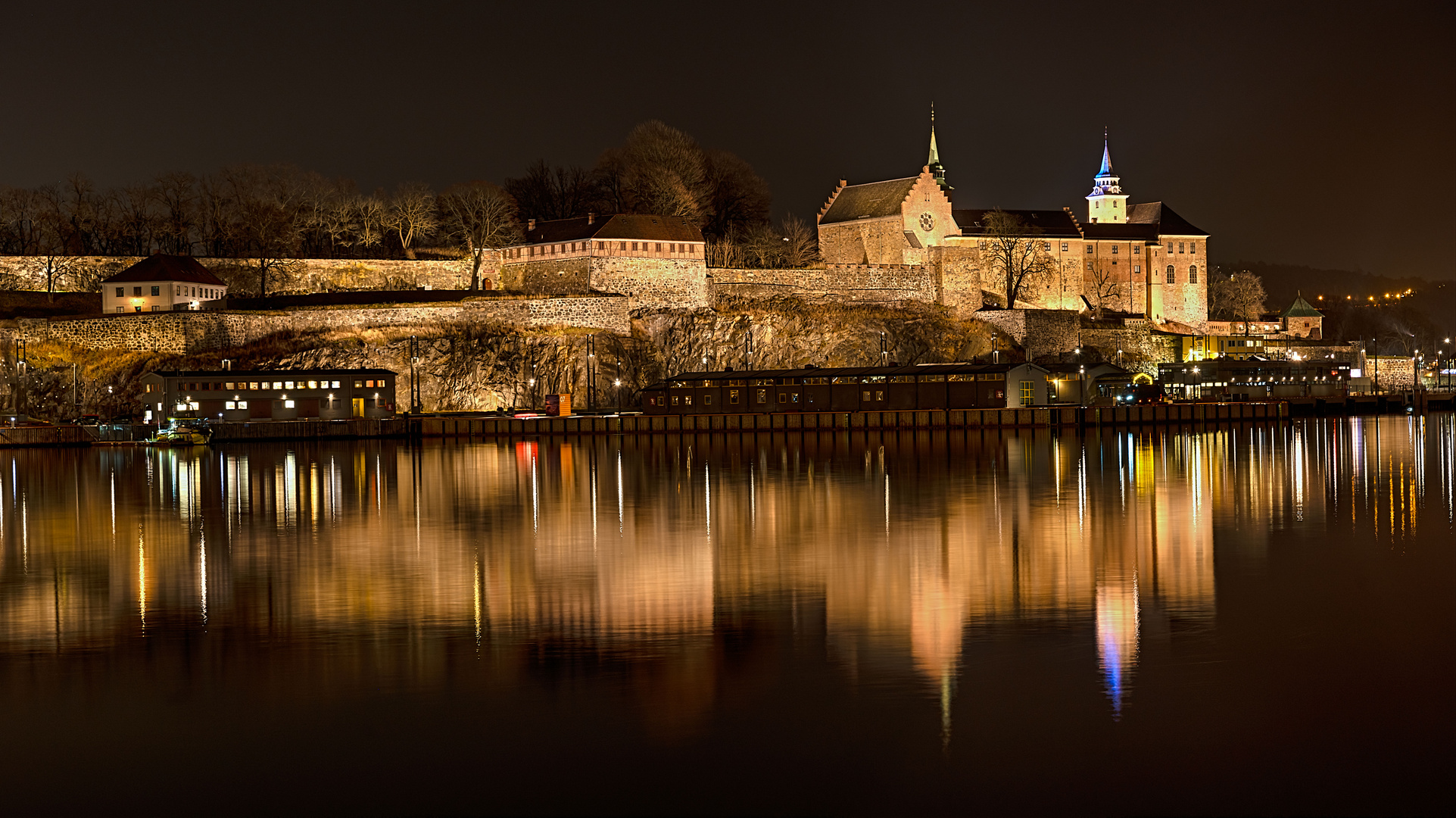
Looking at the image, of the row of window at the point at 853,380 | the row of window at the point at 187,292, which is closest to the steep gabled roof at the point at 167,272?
the row of window at the point at 187,292

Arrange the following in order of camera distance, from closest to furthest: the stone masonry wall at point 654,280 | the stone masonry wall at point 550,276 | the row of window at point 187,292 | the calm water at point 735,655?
the calm water at point 735,655 → the row of window at point 187,292 → the stone masonry wall at point 654,280 → the stone masonry wall at point 550,276

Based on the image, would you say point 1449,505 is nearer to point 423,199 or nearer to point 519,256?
point 519,256

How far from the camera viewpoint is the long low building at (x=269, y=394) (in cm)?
6044

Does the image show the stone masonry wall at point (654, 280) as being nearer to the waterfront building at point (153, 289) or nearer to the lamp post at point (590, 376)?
the lamp post at point (590, 376)

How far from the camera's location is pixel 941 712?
12.9 metres

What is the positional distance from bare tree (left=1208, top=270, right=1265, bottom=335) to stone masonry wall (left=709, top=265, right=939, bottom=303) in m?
41.1

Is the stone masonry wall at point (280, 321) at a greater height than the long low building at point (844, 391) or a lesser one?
greater

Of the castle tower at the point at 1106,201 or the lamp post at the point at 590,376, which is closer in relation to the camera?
the lamp post at the point at 590,376

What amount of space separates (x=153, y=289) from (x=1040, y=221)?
53655mm

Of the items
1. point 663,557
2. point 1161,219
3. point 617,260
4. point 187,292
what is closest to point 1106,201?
point 1161,219

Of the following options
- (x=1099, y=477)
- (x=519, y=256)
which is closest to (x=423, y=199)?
(x=519, y=256)

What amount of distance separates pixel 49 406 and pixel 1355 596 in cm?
5831

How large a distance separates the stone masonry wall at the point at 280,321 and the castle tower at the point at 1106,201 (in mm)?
49614

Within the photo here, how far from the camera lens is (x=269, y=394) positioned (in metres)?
61.9
